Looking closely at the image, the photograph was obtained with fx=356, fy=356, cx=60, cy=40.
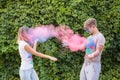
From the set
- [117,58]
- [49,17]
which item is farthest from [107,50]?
[49,17]

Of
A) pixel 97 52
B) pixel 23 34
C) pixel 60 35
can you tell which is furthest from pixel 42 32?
pixel 97 52

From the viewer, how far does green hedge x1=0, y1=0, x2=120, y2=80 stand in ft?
26.2

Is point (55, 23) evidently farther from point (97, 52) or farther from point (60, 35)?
point (97, 52)

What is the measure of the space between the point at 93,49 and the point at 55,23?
1951mm

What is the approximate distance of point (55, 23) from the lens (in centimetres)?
809

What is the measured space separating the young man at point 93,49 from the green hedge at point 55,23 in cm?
158

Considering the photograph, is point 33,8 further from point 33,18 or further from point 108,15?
point 108,15

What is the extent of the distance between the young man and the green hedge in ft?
5.18

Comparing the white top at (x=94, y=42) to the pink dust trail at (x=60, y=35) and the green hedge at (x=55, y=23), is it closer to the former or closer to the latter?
the pink dust trail at (x=60, y=35)

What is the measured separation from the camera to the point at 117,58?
8.61 m

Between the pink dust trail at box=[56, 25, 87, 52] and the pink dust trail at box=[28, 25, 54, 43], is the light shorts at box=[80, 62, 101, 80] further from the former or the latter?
the pink dust trail at box=[28, 25, 54, 43]

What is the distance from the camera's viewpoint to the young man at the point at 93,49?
20.4 feet

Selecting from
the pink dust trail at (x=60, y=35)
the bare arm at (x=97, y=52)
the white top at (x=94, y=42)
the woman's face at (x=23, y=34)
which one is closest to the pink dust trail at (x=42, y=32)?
the pink dust trail at (x=60, y=35)

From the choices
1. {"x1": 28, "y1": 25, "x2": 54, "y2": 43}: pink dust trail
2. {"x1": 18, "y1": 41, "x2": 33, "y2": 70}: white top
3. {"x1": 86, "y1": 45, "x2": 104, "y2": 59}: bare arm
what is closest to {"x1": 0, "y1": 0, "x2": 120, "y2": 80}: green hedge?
{"x1": 28, "y1": 25, "x2": 54, "y2": 43}: pink dust trail
